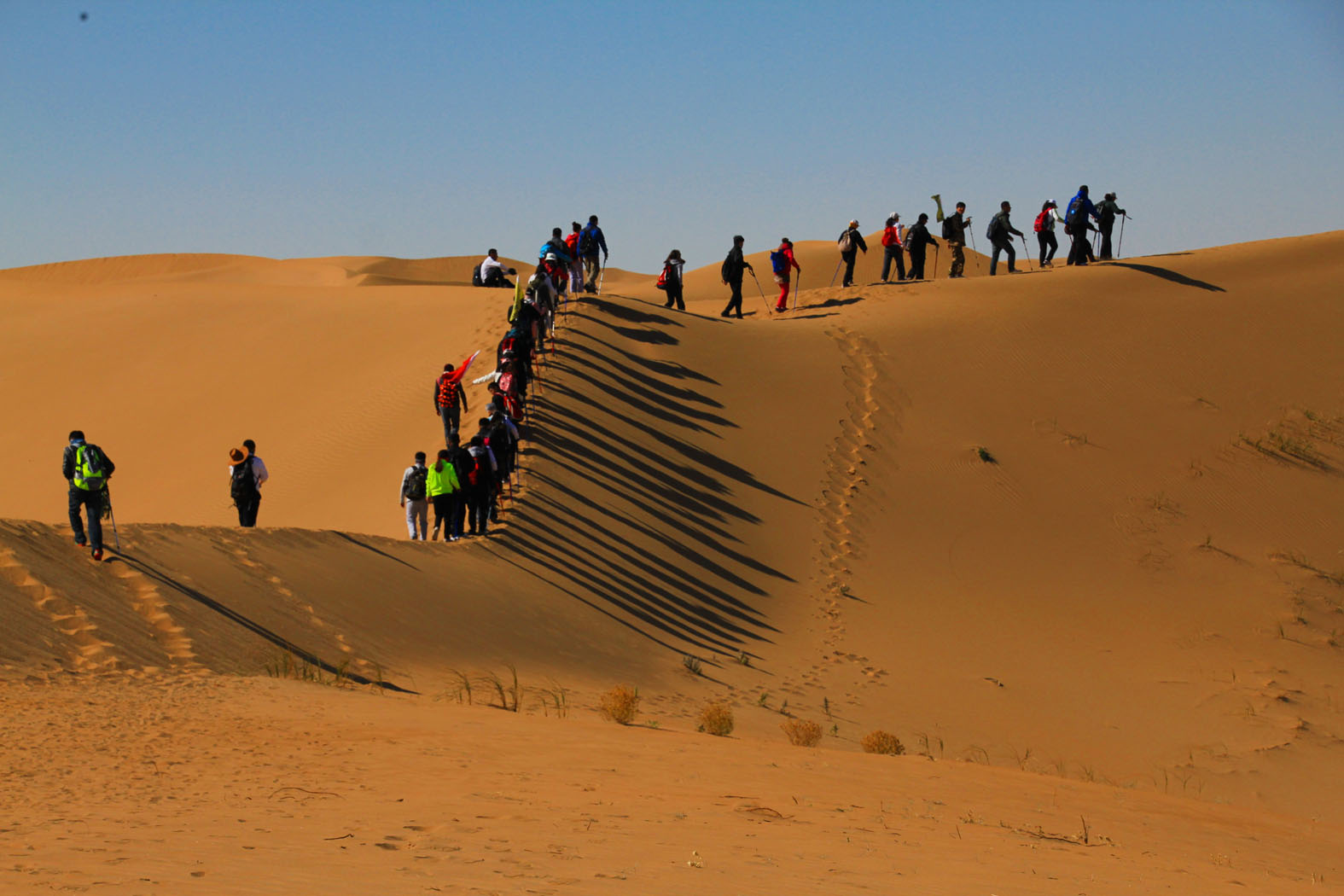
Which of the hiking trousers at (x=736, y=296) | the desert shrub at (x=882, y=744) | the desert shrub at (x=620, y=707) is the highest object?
the hiking trousers at (x=736, y=296)

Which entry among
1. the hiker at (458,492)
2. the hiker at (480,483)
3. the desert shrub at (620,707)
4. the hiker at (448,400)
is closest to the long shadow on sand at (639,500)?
the hiker at (480,483)

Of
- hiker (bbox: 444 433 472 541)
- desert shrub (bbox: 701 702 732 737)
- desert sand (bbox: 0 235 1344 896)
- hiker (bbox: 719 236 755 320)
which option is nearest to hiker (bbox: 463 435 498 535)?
hiker (bbox: 444 433 472 541)

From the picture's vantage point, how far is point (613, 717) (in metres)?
10.9

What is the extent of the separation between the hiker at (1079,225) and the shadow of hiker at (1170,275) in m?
0.57

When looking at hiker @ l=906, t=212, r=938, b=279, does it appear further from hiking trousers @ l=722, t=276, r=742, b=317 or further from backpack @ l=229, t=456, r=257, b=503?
backpack @ l=229, t=456, r=257, b=503

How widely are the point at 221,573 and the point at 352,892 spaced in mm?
7711

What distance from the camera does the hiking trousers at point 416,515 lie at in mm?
16172

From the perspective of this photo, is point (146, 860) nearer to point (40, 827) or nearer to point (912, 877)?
point (40, 827)

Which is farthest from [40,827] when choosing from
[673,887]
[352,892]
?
[673,887]

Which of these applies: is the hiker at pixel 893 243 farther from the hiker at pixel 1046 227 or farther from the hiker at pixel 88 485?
the hiker at pixel 88 485

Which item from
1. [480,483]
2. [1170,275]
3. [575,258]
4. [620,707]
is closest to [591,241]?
[575,258]

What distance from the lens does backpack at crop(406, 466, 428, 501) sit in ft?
52.1

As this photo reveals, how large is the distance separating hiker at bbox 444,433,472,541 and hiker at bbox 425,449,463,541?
17 millimetres

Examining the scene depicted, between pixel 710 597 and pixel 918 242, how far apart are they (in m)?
13.1
